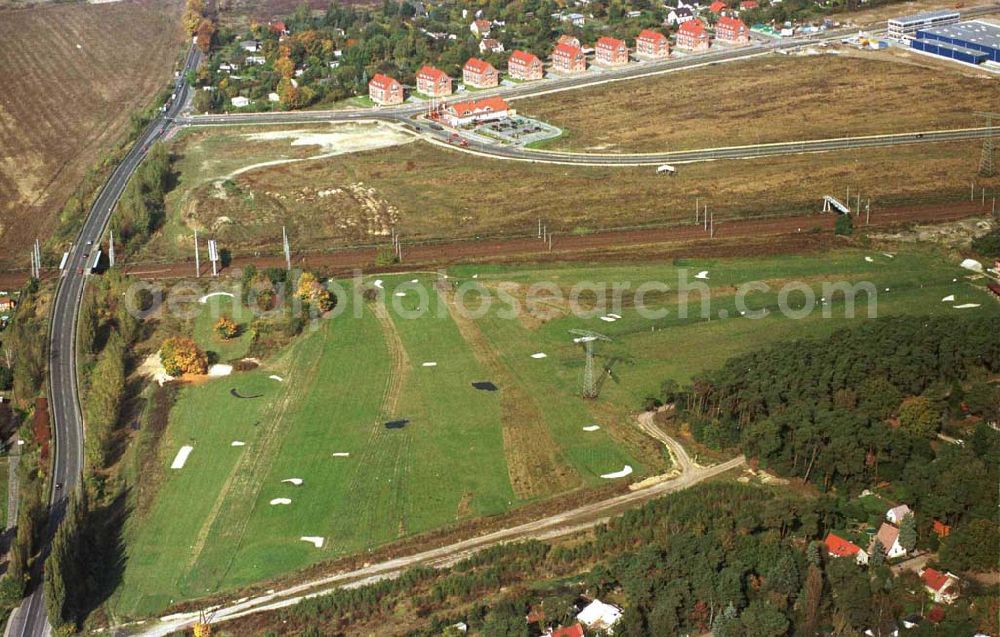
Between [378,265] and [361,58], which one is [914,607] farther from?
[361,58]

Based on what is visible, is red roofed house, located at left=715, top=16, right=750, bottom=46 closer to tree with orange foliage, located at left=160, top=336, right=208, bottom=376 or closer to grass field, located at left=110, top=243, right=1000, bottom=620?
grass field, located at left=110, top=243, right=1000, bottom=620

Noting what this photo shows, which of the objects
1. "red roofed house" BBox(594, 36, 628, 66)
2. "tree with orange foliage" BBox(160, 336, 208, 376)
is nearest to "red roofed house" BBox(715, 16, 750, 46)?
"red roofed house" BBox(594, 36, 628, 66)

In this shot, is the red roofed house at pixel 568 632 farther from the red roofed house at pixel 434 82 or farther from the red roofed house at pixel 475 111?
the red roofed house at pixel 434 82

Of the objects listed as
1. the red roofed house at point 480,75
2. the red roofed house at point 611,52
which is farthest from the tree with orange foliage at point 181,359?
the red roofed house at point 611,52

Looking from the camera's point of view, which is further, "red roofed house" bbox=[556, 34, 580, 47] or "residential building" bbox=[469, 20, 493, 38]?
"residential building" bbox=[469, 20, 493, 38]

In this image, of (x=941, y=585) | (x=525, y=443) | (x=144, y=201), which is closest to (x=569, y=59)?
(x=144, y=201)
